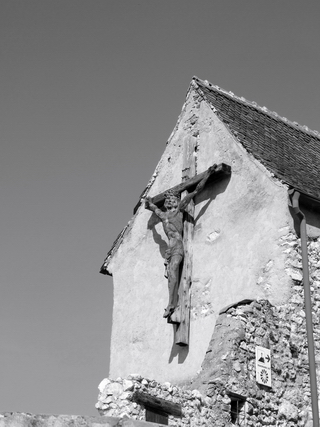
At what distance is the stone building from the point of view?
11382 mm

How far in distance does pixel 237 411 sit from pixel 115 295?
491 cm

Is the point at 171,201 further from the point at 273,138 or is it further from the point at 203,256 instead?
the point at 273,138

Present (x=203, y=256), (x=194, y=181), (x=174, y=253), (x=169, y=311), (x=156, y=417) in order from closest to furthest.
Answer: (x=156, y=417), (x=169, y=311), (x=203, y=256), (x=174, y=253), (x=194, y=181)

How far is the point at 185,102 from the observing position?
634 inches

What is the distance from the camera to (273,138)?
15.7m

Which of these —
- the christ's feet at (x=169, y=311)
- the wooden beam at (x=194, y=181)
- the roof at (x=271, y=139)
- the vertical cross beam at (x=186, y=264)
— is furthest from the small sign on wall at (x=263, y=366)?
the wooden beam at (x=194, y=181)

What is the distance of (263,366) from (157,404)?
1.76 metres

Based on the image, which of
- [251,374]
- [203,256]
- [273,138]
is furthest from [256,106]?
[251,374]

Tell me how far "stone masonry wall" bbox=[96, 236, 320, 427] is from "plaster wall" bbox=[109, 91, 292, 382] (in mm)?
414

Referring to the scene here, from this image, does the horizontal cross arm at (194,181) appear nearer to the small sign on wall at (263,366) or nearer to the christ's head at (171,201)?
the christ's head at (171,201)

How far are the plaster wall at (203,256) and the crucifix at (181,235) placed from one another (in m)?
0.14

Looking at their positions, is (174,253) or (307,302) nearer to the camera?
(307,302)

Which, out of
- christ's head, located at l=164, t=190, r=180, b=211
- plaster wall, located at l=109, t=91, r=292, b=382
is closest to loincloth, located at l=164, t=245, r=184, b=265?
plaster wall, located at l=109, t=91, r=292, b=382

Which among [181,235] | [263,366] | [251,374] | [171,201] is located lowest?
[251,374]
